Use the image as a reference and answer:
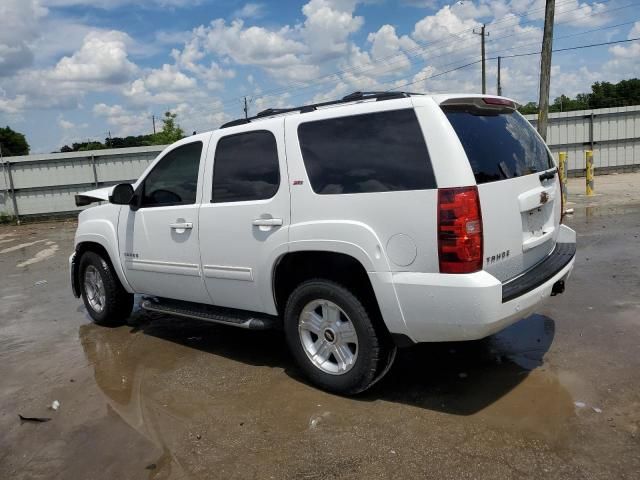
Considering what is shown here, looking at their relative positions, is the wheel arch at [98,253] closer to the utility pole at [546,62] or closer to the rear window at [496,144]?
the rear window at [496,144]

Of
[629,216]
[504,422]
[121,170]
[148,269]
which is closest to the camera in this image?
[504,422]

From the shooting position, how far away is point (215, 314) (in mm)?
4664

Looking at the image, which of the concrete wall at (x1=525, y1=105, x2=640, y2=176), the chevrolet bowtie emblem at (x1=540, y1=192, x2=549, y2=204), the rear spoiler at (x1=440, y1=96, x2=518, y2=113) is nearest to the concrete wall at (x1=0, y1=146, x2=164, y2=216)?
the concrete wall at (x1=525, y1=105, x2=640, y2=176)

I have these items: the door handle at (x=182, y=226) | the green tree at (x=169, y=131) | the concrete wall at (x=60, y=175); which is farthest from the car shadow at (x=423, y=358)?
the green tree at (x=169, y=131)

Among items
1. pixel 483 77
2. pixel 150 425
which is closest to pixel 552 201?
pixel 150 425

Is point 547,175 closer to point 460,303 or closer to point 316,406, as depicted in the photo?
point 460,303

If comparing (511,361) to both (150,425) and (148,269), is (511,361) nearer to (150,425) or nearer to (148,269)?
(150,425)

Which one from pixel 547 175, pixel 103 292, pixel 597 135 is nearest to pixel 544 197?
pixel 547 175

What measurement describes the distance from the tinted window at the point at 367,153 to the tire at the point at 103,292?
298cm

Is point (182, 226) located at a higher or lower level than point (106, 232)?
higher

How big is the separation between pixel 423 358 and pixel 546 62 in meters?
13.1

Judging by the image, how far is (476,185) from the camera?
128 inches

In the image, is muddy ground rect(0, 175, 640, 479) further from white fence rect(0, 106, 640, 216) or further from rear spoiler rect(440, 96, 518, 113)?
white fence rect(0, 106, 640, 216)

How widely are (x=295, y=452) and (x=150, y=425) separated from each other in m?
1.10
